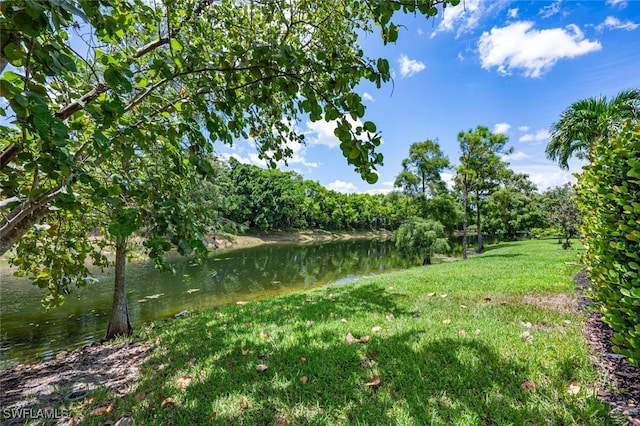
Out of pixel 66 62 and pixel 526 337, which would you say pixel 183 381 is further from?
pixel 526 337

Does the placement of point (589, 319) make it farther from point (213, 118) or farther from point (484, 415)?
point (213, 118)

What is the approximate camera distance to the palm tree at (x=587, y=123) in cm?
1117

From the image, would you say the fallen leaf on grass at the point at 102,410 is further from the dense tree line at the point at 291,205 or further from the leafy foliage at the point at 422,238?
the dense tree line at the point at 291,205

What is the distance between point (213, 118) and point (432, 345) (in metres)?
3.17

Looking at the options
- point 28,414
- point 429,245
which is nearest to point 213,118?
point 28,414

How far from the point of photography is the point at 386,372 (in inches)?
104

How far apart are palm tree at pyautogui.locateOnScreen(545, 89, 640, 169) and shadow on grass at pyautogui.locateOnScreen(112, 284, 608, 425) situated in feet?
39.7

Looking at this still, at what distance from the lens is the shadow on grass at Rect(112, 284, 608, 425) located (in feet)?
6.98

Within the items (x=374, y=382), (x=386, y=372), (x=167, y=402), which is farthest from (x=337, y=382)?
(x=167, y=402)

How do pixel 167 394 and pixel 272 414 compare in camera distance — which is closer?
pixel 272 414

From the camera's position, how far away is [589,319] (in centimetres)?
368

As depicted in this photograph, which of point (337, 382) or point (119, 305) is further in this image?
point (119, 305)

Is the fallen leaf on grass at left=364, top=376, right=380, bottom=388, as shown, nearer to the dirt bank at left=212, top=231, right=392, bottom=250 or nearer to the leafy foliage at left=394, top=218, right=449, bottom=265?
the leafy foliage at left=394, top=218, right=449, bottom=265

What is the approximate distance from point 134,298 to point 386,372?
12914 millimetres
